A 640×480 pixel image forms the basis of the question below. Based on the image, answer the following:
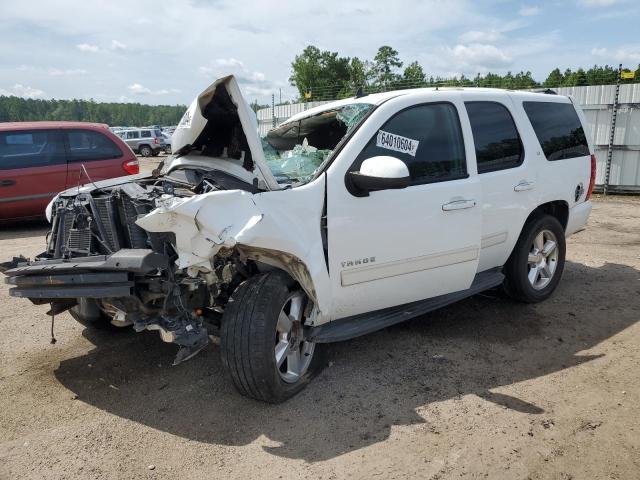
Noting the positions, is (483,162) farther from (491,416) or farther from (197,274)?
(197,274)

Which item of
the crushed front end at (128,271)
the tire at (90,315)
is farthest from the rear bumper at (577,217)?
the tire at (90,315)

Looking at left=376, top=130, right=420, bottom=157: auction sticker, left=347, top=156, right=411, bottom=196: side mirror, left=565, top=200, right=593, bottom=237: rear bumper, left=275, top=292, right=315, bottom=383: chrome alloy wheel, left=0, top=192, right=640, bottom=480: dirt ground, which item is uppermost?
left=376, top=130, right=420, bottom=157: auction sticker

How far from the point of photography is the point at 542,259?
493 cm

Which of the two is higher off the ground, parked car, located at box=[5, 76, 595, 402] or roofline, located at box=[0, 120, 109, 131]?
roofline, located at box=[0, 120, 109, 131]

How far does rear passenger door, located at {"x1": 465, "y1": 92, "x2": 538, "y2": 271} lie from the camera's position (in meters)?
4.17

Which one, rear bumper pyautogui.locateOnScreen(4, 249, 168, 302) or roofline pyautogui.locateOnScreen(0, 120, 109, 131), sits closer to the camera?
rear bumper pyautogui.locateOnScreen(4, 249, 168, 302)

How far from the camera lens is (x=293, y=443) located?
9.36 feet

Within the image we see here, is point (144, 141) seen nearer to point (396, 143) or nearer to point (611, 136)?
point (611, 136)

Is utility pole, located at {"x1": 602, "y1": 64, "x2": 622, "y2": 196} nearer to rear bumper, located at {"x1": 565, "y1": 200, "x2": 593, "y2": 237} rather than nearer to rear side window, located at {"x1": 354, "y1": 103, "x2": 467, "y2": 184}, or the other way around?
rear bumper, located at {"x1": 565, "y1": 200, "x2": 593, "y2": 237}

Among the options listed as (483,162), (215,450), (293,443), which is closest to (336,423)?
(293,443)

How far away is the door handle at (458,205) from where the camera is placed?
147 inches

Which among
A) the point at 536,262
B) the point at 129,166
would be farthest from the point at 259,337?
the point at 129,166

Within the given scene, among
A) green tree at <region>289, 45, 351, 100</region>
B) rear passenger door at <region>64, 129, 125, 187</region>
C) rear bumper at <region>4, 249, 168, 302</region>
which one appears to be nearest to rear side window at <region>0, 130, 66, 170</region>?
rear passenger door at <region>64, 129, 125, 187</region>

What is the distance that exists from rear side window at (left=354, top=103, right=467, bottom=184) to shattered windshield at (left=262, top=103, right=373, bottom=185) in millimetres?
238
